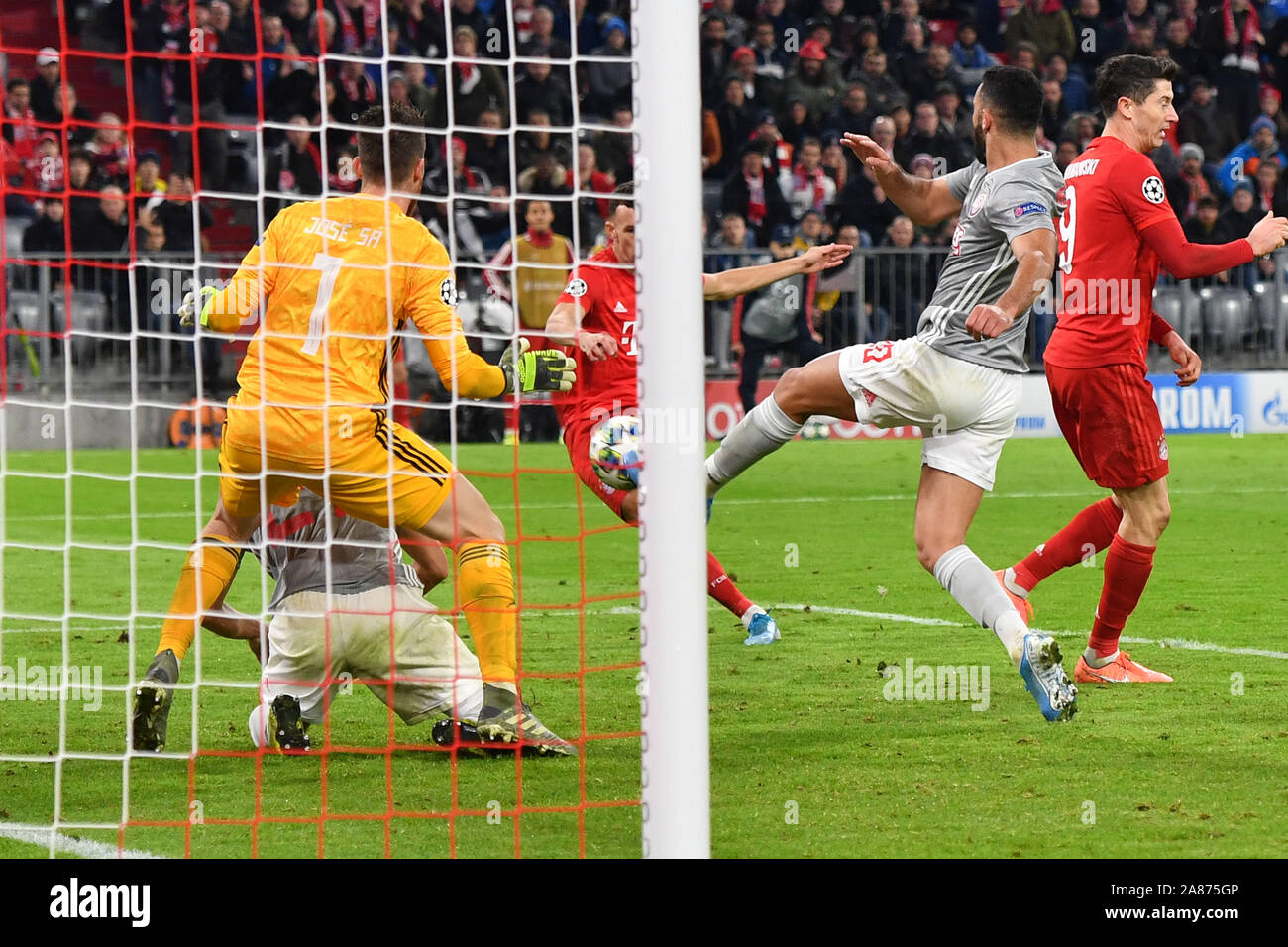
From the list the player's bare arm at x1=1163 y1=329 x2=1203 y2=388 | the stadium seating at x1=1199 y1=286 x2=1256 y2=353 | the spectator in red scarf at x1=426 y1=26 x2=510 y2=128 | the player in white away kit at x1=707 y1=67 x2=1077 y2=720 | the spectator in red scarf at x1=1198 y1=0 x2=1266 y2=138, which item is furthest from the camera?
the spectator in red scarf at x1=1198 y1=0 x2=1266 y2=138

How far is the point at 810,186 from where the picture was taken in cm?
1661

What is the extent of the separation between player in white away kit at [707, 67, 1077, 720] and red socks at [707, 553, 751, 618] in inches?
47.9

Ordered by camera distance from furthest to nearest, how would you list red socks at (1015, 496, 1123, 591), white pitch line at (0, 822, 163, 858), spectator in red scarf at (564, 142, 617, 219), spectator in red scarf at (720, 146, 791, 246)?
1. spectator in red scarf at (720, 146, 791, 246)
2. spectator in red scarf at (564, 142, 617, 219)
3. red socks at (1015, 496, 1123, 591)
4. white pitch line at (0, 822, 163, 858)

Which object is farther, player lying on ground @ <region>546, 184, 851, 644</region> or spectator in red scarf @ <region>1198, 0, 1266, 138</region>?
spectator in red scarf @ <region>1198, 0, 1266, 138</region>

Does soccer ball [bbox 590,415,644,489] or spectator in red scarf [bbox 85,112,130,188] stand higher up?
spectator in red scarf [bbox 85,112,130,188]

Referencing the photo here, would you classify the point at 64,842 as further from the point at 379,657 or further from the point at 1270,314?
the point at 1270,314

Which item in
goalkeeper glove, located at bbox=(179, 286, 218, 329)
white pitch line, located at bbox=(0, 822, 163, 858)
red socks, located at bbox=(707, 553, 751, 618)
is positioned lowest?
white pitch line, located at bbox=(0, 822, 163, 858)

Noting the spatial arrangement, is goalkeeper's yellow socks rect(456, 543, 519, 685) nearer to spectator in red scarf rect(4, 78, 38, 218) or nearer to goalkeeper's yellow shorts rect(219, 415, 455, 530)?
goalkeeper's yellow shorts rect(219, 415, 455, 530)

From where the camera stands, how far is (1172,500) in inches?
436

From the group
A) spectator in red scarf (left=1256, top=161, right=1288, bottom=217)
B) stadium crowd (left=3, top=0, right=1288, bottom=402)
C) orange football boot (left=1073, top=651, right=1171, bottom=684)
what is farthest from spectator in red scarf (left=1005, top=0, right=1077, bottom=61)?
orange football boot (left=1073, top=651, right=1171, bottom=684)

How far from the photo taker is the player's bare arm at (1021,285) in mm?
4875

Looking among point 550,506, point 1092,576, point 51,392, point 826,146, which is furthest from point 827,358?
point 826,146

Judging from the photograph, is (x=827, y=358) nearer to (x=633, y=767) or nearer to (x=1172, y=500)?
(x=633, y=767)

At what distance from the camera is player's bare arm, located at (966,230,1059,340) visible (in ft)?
16.0
